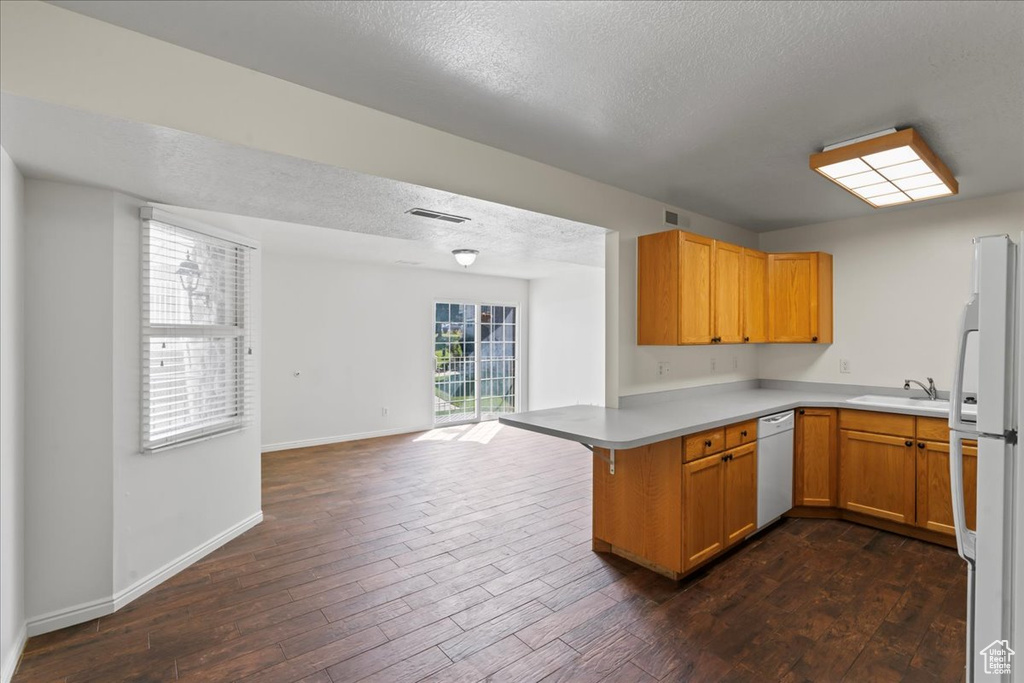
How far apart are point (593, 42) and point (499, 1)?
1.30ft

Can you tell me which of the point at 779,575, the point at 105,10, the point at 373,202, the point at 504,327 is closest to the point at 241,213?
the point at 373,202

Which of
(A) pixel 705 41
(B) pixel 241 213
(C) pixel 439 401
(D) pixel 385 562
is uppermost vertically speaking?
(A) pixel 705 41

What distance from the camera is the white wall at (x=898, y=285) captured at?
3588 millimetres

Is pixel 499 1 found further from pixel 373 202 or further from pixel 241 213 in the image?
pixel 241 213

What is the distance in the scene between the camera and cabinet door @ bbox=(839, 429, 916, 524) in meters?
3.29

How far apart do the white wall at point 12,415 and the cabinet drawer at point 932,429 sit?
16.7 feet

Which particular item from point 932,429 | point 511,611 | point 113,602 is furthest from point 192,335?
point 932,429

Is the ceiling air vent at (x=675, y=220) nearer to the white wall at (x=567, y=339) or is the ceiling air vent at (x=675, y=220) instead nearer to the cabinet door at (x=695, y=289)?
the cabinet door at (x=695, y=289)

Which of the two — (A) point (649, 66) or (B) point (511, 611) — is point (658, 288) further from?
(B) point (511, 611)

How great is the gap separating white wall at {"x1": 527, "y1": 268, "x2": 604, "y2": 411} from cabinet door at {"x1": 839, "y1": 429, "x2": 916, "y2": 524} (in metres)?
3.70

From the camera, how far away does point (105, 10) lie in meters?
1.55

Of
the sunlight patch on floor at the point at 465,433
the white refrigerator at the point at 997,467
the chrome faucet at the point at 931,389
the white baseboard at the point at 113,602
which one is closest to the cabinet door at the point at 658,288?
the white refrigerator at the point at 997,467

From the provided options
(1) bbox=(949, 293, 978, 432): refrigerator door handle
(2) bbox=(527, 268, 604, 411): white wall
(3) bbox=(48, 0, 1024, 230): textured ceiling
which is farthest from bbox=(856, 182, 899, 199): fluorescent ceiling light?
(2) bbox=(527, 268, 604, 411): white wall

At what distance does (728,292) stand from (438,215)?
2348 millimetres
